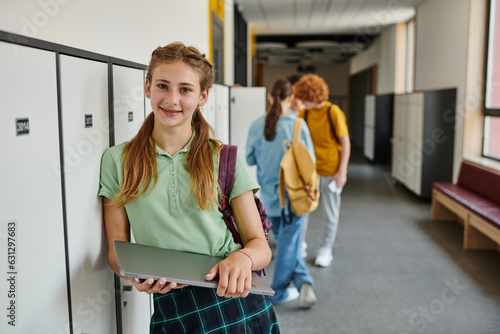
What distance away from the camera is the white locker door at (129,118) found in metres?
1.70

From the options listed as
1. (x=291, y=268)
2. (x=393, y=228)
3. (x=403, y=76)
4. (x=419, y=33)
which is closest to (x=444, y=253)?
(x=393, y=228)

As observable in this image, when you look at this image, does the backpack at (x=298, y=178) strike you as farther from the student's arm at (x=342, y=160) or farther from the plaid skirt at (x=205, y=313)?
the plaid skirt at (x=205, y=313)

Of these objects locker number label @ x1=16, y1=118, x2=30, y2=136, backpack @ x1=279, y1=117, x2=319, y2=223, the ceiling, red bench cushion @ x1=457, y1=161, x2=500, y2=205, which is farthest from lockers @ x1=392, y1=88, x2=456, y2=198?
locker number label @ x1=16, y1=118, x2=30, y2=136

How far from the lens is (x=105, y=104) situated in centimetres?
159

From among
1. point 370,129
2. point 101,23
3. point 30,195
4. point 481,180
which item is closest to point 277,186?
point 101,23

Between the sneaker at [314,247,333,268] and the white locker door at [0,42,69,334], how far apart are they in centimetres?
326

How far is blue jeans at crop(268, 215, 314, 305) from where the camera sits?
3465 millimetres

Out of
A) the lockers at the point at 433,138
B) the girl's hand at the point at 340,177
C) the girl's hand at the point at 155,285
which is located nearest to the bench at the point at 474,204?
the lockers at the point at 433,138

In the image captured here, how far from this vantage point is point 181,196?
4.81ft

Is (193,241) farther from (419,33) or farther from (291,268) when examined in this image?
(419,33)

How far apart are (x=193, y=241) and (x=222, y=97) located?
10.3 feet

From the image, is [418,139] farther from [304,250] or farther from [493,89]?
[304,250]

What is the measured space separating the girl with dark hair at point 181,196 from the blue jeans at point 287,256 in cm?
194

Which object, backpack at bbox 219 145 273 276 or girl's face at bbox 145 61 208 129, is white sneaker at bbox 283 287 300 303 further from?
girl's face at bbox 145 61 208 129
